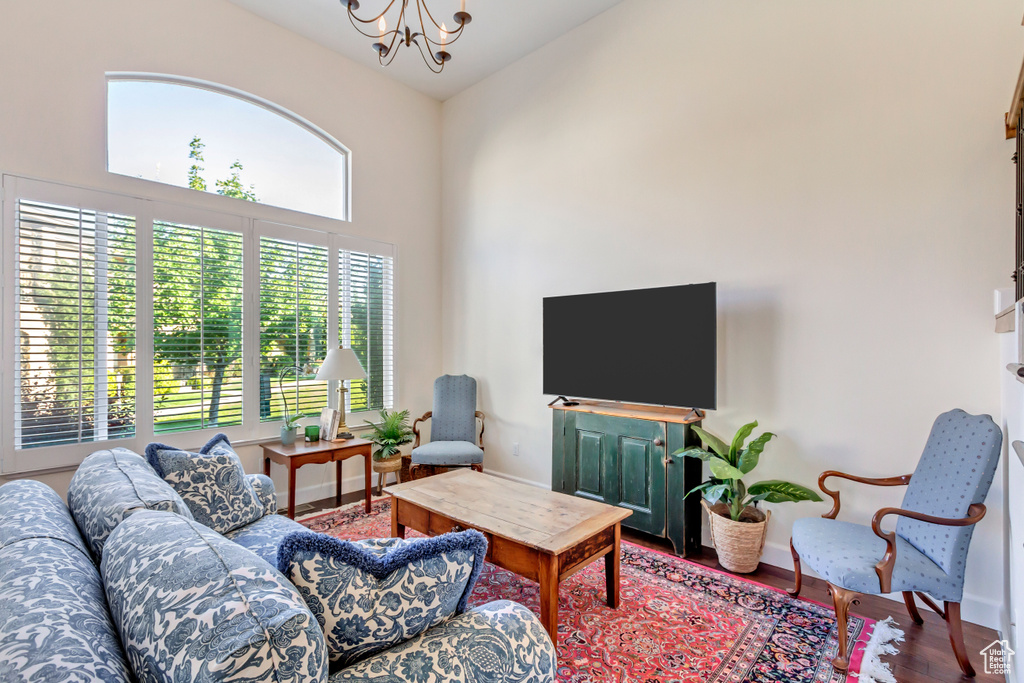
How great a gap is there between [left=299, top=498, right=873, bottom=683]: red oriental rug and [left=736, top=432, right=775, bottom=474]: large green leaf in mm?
639

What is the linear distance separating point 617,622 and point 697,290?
1.92 meters

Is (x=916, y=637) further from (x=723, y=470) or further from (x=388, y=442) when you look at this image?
(x=388, y=442)

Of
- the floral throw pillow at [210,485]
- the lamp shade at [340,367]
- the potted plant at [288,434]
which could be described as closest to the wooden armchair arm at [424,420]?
the lamp shade at [340,367]

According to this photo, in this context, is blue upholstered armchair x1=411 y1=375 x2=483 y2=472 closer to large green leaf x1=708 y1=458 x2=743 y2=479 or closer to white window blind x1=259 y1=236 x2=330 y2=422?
white window blind x1=259 y1=236 x2=330 y2=422

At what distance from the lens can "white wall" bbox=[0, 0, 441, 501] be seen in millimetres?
2857

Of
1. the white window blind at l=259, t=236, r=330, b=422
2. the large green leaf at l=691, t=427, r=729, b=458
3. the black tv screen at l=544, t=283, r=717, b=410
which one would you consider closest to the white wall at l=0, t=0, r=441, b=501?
the white window blind at l=259, t=236, r=330, b=422

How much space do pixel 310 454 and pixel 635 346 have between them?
8.01 ft

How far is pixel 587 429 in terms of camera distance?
3477 millimetres

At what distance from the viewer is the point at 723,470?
2.64m

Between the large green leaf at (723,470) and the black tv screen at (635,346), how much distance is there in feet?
1.18

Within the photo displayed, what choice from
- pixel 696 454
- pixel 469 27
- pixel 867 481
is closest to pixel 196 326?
pixel 469 27

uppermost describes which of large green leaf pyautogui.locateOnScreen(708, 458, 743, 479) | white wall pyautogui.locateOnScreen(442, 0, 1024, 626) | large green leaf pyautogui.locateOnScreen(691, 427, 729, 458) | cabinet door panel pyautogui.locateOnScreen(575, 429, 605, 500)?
white wall pyautogui.locateOnScreen(442, 0, 1024, 626)

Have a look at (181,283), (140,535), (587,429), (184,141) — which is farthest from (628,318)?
(184,141)

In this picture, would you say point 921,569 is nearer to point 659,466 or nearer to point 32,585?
point 659,466
